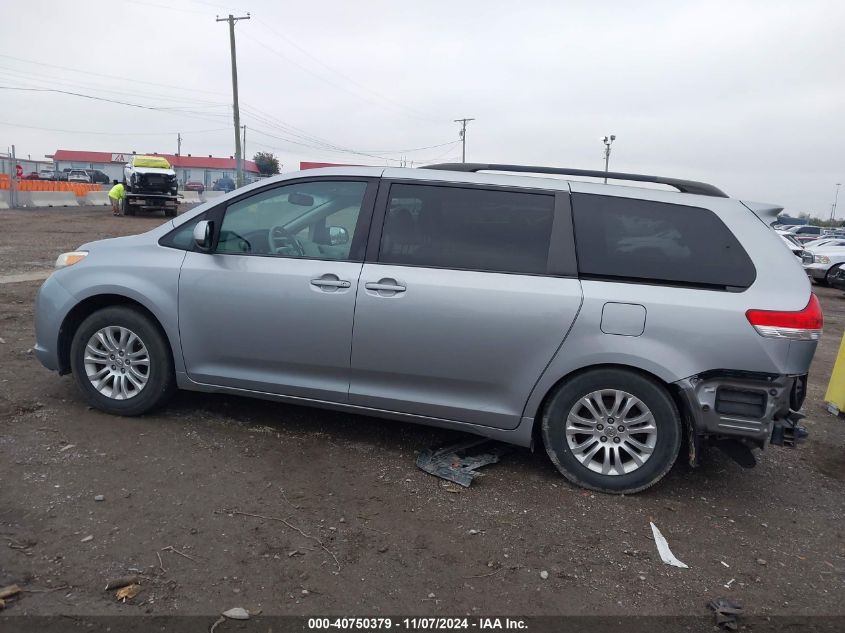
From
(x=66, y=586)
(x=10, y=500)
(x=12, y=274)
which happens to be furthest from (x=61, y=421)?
(x=12, y=274)

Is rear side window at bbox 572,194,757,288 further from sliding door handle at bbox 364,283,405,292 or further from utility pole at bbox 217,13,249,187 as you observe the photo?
utility pole at bbox 217,13,249,187

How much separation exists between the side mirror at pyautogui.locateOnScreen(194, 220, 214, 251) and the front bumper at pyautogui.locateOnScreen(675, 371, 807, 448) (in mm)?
3077

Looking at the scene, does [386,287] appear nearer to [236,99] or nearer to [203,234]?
[203,234]

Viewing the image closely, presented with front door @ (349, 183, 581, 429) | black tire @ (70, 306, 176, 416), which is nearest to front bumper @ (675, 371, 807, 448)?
front door @ (349, 183, 581, 429)

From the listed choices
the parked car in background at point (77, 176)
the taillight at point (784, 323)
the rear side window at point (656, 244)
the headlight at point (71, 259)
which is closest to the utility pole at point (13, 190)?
the parked car in background at point (77, 176)

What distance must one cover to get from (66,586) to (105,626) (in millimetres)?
359

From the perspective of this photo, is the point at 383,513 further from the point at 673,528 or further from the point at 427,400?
the point at 673,528

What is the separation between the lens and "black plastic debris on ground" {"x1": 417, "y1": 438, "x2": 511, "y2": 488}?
13.3ft

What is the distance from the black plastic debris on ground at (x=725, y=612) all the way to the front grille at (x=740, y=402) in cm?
110

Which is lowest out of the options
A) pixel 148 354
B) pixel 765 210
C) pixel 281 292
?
pixel 148 354

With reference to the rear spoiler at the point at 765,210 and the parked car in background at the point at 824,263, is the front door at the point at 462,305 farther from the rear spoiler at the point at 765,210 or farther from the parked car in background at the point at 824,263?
the parked car in background at the point at 824,263

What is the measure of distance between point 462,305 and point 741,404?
5.42ft

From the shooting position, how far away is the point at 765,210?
400 cm

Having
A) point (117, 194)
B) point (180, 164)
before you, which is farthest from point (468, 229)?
point (180, 164)
